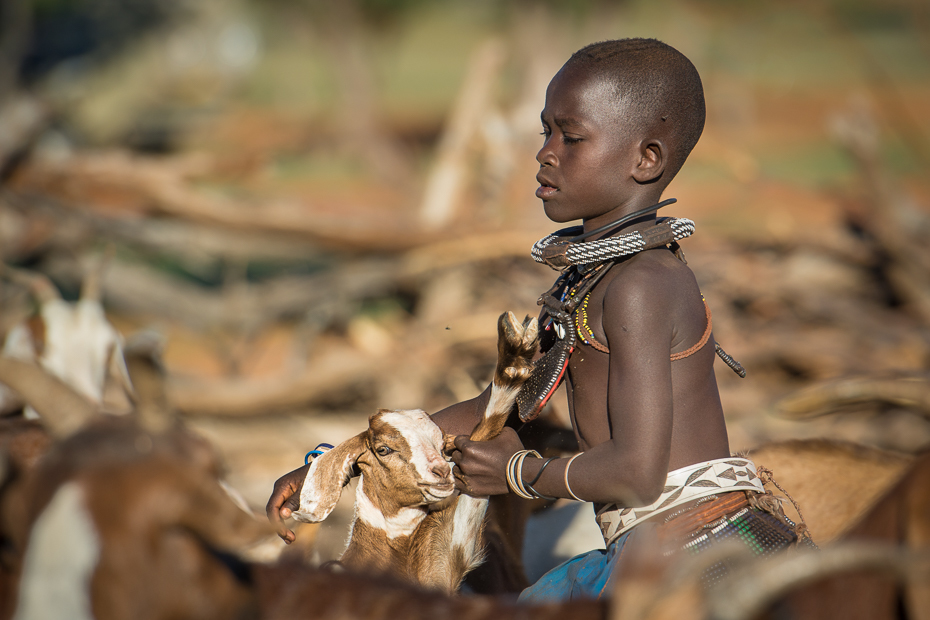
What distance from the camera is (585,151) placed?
2.07 meters

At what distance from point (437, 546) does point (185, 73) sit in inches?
476

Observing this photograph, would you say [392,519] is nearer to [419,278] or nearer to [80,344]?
[80,344]

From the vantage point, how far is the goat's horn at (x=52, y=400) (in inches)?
61.7

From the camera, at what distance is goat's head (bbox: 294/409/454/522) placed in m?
2.19

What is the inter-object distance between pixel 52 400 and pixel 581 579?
129 centimetres

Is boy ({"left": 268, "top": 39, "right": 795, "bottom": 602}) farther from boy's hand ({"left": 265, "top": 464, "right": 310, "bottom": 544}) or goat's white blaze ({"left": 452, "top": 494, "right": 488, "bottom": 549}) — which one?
goat's white blaze ({"left": 452, "top": 494, "right": 488, "bottom": 549})

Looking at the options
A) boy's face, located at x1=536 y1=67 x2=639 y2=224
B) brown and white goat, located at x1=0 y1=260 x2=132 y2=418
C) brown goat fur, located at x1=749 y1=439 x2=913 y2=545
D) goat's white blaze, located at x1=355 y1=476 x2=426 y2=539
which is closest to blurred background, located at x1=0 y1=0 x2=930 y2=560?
brown and white goat, located at x1=0 y1=260 x2=132 y2=418

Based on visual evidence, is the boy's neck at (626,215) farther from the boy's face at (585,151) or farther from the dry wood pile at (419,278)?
the dry wood pile at (419,278)

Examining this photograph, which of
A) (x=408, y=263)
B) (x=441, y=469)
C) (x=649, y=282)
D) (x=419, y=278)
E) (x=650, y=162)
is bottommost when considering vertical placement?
(x=419, y=278)

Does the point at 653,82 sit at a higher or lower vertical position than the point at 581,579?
higher

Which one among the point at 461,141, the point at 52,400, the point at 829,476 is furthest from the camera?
the point at 461,141

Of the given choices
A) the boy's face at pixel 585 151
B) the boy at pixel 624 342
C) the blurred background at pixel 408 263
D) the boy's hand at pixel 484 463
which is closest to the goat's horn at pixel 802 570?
the boy at pixel 624 342

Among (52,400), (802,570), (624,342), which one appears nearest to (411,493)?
(624,342)

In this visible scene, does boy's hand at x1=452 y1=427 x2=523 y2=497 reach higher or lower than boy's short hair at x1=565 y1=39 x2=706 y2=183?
lower
